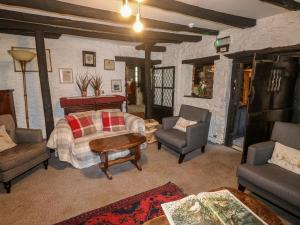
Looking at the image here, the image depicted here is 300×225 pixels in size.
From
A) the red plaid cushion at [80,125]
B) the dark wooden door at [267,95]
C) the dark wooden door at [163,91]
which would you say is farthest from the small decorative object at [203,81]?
the red plaid cushion at [80,125]

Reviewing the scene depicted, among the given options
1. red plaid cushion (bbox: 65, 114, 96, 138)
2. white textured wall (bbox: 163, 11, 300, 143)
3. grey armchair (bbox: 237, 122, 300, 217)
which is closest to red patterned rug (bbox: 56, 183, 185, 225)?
grey armchair (bbox: 237, 122, 300, 217)

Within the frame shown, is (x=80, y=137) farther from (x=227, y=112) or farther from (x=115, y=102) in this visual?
(x=227, y=112)

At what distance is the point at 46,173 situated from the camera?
2986 mm

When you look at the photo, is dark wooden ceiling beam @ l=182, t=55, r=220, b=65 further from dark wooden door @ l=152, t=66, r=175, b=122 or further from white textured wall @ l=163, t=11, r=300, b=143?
dark wooden door @ l=152, t=66, r=175, b=122

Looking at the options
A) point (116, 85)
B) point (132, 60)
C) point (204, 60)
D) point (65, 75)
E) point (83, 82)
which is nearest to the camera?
point (204, 60)

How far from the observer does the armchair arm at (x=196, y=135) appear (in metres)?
3.29

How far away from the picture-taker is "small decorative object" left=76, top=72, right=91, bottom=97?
16.3 ft

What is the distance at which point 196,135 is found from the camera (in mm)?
3408

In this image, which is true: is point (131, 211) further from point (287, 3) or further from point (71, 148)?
point (287, 3)

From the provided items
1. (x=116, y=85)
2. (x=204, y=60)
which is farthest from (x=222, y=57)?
(x=116, y=85)

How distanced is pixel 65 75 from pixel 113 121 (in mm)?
2207

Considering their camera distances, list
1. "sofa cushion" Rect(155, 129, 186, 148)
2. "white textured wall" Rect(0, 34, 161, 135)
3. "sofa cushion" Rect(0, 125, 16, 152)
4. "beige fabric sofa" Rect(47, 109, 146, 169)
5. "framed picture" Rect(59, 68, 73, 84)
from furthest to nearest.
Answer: "framed picture" Rect(59, 68, 73, 84) < "white textured wall" Rect(0, 34, 161, 135) < "sofa cushion" Rect(155, 129, 186, 148) < "beige fabric sofa" Rect(47, 109, 146, 169) < "sofa cushion" Rect(0, 125, 16, 152)

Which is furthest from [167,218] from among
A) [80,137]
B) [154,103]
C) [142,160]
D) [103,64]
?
[154,103]

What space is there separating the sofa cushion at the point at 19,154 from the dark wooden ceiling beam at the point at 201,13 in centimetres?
268
